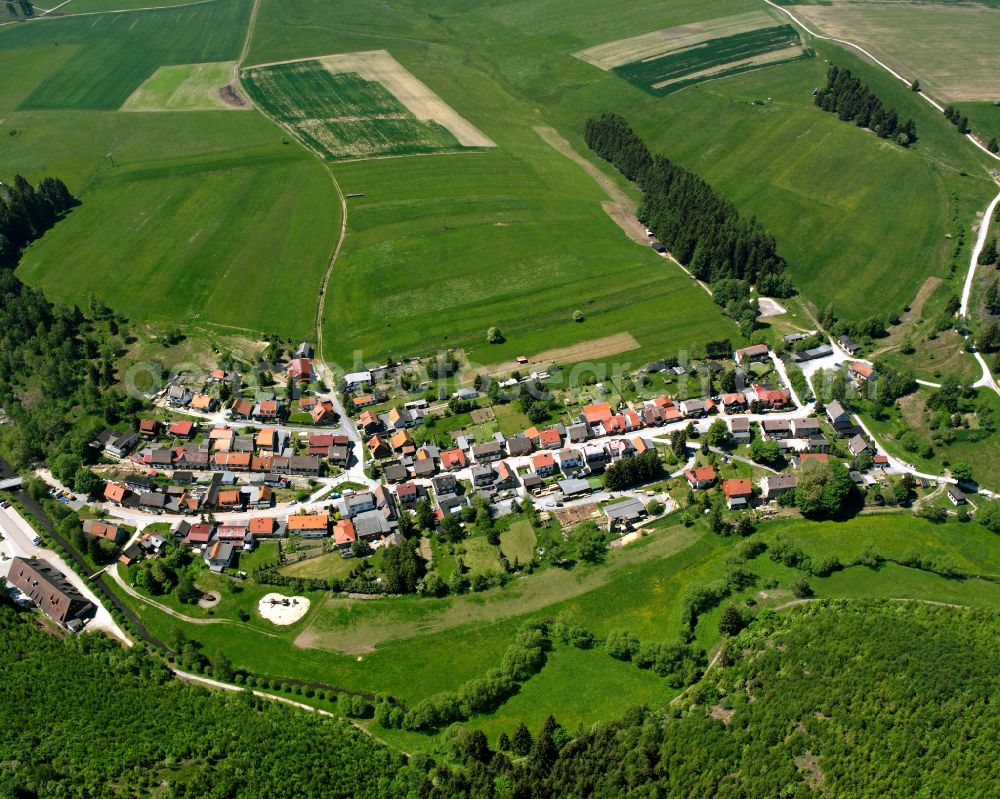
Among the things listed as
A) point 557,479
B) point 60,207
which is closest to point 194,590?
point 557,479

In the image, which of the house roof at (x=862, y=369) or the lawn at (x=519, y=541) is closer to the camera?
the lawn at (x=519, y=541)

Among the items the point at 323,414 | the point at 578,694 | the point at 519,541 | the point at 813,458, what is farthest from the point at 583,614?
the point at 323,414

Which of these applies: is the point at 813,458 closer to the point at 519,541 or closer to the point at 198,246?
the point at 519,541

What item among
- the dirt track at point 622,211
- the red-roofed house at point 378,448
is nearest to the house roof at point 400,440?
the red-roofed house at point 378,448

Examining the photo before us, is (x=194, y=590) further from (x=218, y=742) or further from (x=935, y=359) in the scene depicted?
(x=935, y=359)

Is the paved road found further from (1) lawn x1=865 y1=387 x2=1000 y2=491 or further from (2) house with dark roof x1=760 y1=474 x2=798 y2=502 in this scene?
(1) lawn x1=865 y1=387 x2=1000 y2=491

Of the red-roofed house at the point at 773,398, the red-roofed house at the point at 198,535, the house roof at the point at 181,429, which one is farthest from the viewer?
the red-roofed house at the point at 773,398

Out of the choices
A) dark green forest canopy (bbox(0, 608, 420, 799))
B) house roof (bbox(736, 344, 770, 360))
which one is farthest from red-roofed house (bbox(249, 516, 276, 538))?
house roof (bbox(736, 344, 770, 360))

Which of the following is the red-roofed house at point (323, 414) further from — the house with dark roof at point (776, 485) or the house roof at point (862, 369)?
the house roof at point (862, 369)
